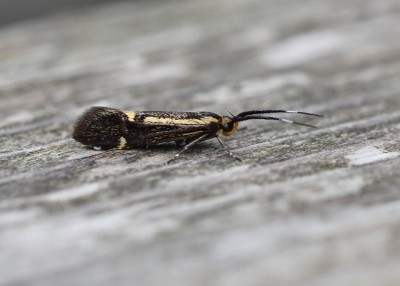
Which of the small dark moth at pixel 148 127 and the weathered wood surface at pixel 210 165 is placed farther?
the small dark moth at pixel 148 127

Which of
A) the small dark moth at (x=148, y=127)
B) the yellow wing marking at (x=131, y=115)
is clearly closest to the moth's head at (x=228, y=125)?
the small dark moth at (x=148, y=127)

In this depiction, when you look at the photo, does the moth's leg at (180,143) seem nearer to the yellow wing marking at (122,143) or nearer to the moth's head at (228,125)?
the moth's head at (228,125)

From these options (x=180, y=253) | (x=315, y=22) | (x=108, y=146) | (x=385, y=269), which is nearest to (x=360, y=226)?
(x=385, y=269)

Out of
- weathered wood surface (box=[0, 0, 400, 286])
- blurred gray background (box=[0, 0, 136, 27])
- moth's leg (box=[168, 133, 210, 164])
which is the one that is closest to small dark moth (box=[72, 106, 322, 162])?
moth's leg (box=[168, 133, 210, 164])

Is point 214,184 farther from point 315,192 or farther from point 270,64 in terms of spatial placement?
point 270,64

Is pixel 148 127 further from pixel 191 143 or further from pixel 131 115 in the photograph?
pixel 191 143

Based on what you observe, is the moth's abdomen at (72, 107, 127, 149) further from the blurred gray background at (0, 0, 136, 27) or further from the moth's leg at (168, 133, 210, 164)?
the blurred gray background at (0, 0, 136, 27)

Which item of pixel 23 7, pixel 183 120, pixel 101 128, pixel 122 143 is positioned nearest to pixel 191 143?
pixel 183 120
